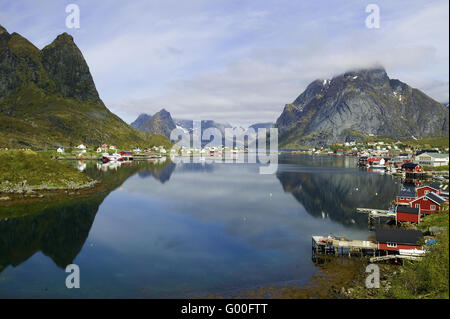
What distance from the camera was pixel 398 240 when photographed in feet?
140

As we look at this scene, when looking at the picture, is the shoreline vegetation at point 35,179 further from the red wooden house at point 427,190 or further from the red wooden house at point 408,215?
the red wooden house at point 427,190

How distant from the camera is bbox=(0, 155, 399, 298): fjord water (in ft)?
118

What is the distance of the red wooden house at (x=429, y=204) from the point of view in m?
62.9

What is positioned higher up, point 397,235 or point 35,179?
point 35,179

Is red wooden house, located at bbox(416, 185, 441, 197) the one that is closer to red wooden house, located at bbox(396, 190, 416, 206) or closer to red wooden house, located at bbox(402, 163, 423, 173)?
red wooden house, located at bbox(396, 190, 416, 206)

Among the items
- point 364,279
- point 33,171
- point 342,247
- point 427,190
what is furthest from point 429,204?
point 33,171

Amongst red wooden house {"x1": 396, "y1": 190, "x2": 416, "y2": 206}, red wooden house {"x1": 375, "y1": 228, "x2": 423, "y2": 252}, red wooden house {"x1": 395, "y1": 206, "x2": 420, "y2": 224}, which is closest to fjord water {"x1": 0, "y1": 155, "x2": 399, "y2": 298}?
red wooden house {"x1": 396, "y1": 190, "x2": 416, "y2": 206}

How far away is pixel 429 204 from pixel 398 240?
92.0ft

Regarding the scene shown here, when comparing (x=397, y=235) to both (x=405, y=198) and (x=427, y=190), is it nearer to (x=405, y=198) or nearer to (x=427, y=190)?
(x=405, y=198)

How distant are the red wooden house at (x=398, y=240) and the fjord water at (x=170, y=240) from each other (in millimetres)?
10493

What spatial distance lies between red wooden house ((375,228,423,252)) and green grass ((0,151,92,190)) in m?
81.8

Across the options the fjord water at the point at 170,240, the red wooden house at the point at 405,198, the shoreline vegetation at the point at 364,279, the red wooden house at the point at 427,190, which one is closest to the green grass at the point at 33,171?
the fjord water at the point at 170,240

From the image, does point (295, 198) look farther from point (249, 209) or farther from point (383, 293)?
point (383, 293)
